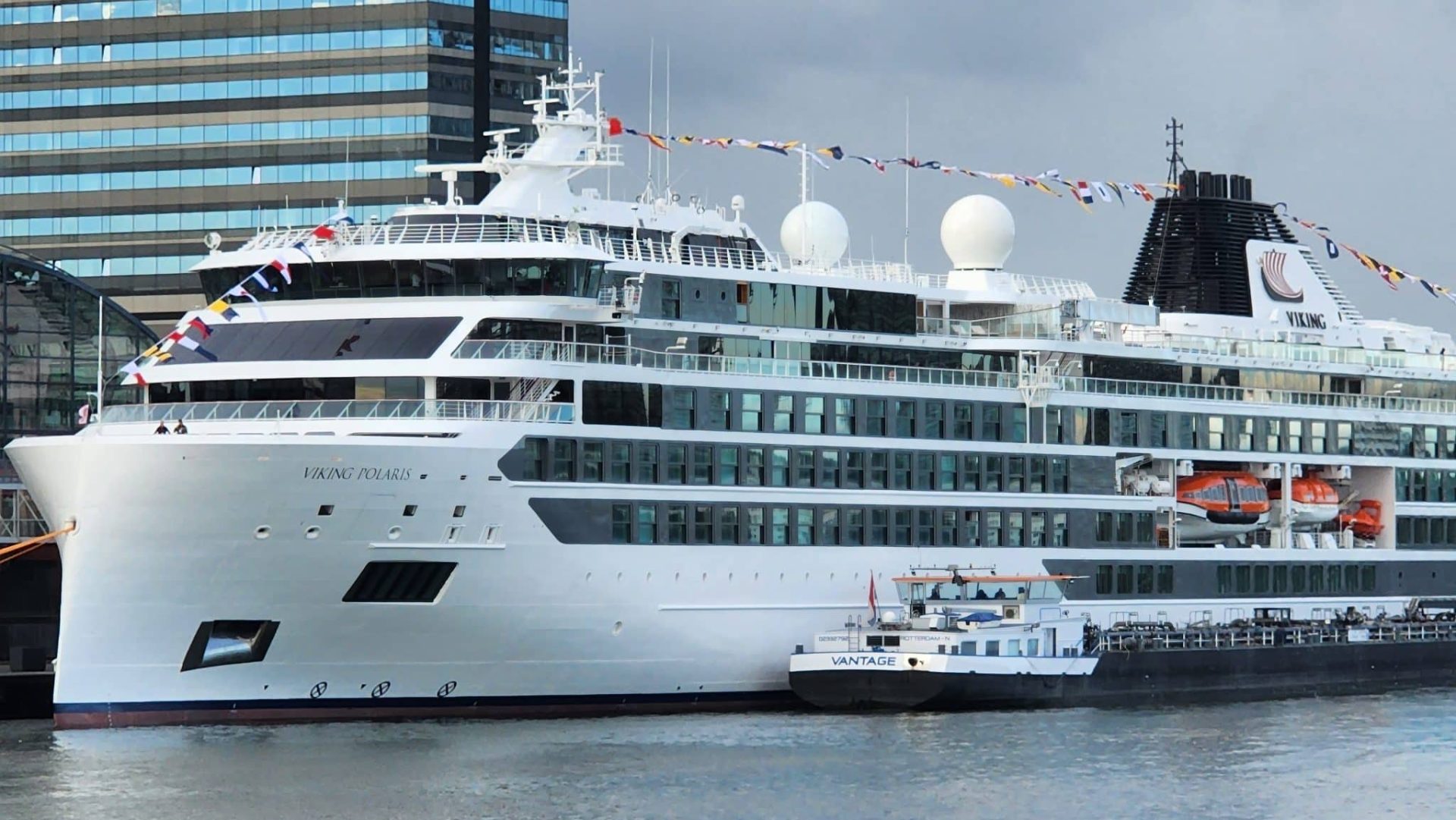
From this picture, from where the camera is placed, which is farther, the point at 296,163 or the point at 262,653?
the point at 296,163

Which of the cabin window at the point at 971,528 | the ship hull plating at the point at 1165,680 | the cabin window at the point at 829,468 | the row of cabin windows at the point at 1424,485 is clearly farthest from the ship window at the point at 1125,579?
the row of cabin windows at the point at 1424,485

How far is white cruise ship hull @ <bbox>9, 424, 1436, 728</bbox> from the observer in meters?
49.1

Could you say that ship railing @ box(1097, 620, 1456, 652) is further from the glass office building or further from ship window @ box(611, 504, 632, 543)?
the glass office building

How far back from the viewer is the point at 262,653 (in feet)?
164

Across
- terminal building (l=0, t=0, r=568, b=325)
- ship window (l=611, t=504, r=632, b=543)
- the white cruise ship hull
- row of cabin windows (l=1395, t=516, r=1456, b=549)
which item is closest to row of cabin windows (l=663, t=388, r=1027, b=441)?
ship window (l=611, t=504, r=632, b=543)

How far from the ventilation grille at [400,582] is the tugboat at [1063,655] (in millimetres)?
8970

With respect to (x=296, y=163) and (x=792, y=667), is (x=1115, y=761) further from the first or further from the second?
(x=296, y=163)

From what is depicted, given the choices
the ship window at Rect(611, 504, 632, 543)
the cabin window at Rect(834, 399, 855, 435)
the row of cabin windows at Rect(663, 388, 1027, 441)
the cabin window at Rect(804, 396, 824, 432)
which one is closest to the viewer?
the ship window at Rect(611, 504, 632, 543)

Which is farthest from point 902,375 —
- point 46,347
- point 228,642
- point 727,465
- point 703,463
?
point 46,347

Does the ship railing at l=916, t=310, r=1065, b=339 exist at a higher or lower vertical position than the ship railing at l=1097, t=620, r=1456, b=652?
higher

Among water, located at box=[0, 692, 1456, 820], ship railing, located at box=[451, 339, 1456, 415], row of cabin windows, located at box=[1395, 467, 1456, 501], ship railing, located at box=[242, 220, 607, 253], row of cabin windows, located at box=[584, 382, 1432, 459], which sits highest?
ship railing, located at box=[242, 220, 607, 253]

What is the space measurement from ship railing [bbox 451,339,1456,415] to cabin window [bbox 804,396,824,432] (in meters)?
0.56

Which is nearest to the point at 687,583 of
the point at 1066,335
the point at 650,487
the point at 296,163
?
the point at 650,487

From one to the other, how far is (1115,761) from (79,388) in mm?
38818
